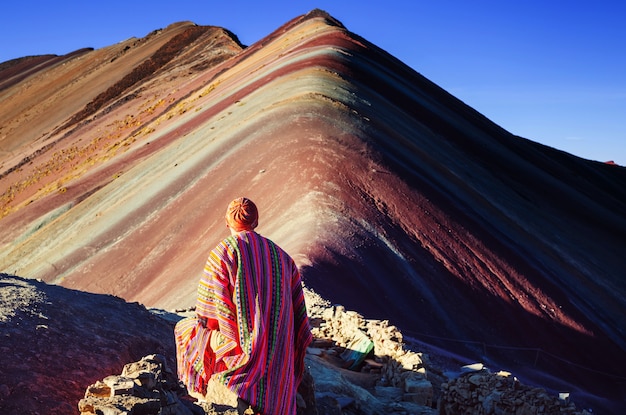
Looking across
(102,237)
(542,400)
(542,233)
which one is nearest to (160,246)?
(102,237)

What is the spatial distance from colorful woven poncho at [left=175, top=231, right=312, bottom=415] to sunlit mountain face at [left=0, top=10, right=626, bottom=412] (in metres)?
5.43

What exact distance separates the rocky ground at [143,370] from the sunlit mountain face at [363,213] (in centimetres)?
293

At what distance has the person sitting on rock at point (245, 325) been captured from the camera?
445cm

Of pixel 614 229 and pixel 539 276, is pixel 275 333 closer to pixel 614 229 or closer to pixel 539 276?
pixel 539 276

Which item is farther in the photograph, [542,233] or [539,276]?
[542,233]

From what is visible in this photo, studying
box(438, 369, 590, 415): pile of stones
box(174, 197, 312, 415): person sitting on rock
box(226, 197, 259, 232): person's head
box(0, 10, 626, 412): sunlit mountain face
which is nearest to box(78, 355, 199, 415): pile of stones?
box(174, 197, 312, 415): person sitting on rock

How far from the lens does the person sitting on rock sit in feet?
14.6

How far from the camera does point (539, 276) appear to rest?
15.4 meters

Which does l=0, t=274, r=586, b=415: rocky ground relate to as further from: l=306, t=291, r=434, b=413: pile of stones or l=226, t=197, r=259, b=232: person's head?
l=226, t=197, r=259, b=232: person's head

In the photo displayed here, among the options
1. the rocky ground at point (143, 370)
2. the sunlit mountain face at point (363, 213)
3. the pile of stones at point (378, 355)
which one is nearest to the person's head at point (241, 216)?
the rocky ground at point (143, 370)

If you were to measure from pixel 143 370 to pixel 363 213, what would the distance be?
9.30m

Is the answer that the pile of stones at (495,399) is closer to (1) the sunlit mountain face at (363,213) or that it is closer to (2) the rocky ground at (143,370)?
(2) the rocky ground at (143,370)

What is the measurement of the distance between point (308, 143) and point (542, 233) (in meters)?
6.33

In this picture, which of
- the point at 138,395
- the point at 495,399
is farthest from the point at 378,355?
the point at 138,395
